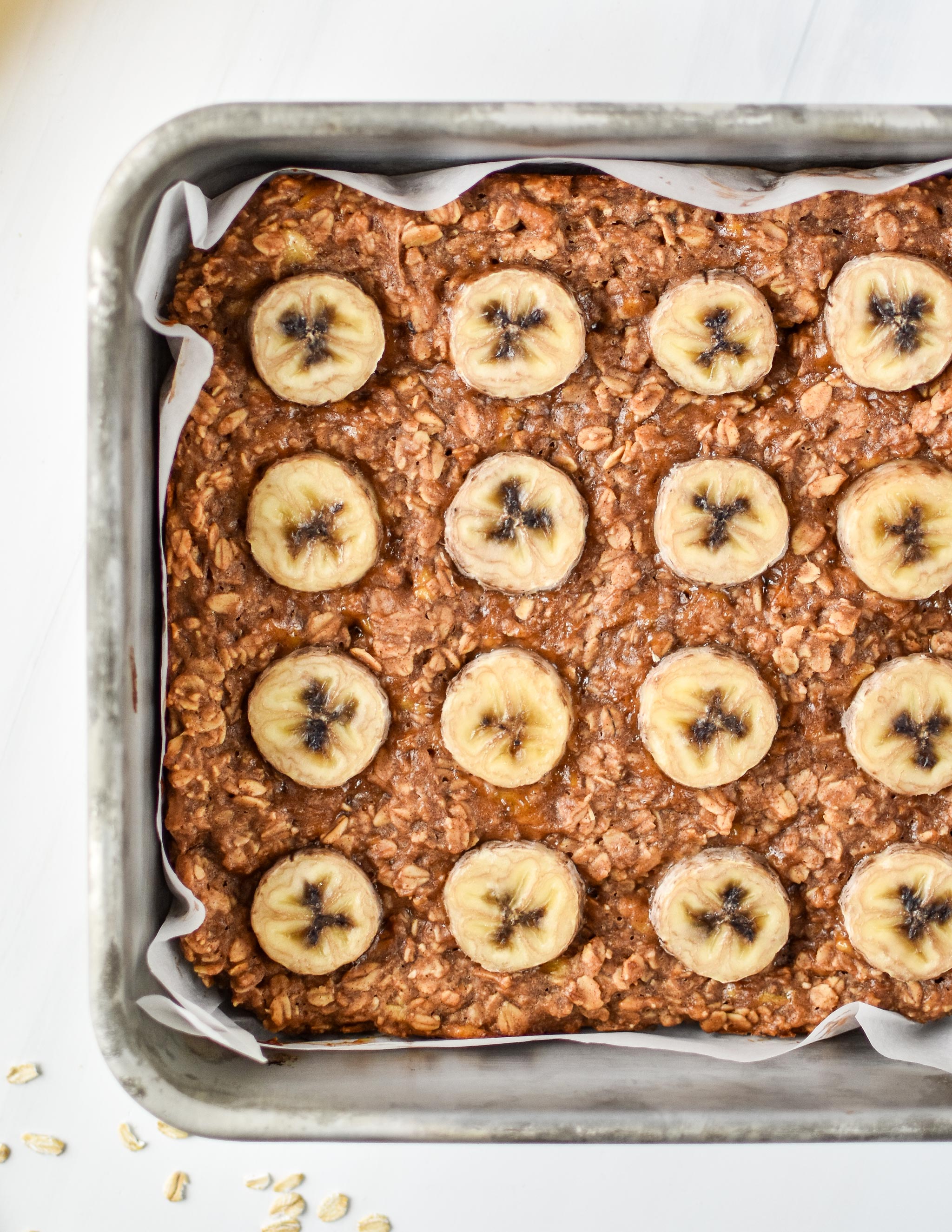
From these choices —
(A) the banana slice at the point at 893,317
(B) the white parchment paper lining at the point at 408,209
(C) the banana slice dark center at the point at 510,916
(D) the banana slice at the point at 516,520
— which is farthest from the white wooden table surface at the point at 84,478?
(D) the banana slice at the point at 516,520

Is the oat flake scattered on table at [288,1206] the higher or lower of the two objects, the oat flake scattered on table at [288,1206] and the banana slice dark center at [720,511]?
the lower

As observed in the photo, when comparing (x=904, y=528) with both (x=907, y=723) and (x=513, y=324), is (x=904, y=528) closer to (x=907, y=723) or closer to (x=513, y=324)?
(x=907, y=723)

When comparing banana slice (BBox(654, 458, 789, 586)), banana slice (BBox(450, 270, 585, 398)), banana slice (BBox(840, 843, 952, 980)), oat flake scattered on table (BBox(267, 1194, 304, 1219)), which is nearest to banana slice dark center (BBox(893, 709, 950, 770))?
banana slice (BBox(840, 843, 952, 980))

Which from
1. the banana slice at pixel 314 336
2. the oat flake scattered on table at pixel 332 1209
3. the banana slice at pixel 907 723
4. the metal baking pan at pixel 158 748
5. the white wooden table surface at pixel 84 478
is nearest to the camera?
the metal baking pan at pixel 158 748

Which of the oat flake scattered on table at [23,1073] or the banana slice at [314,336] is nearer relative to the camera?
the banana slice at [314,336]

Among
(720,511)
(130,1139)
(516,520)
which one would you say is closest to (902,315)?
(720,511)

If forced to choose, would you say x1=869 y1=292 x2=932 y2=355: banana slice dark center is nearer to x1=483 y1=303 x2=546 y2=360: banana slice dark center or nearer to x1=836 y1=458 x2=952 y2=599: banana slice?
x1=836 y1=458 x2=952 y2=599: banana slice

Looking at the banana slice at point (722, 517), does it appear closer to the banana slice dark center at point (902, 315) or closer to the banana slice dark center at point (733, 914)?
the banana slice dark center at point (902, 315)
